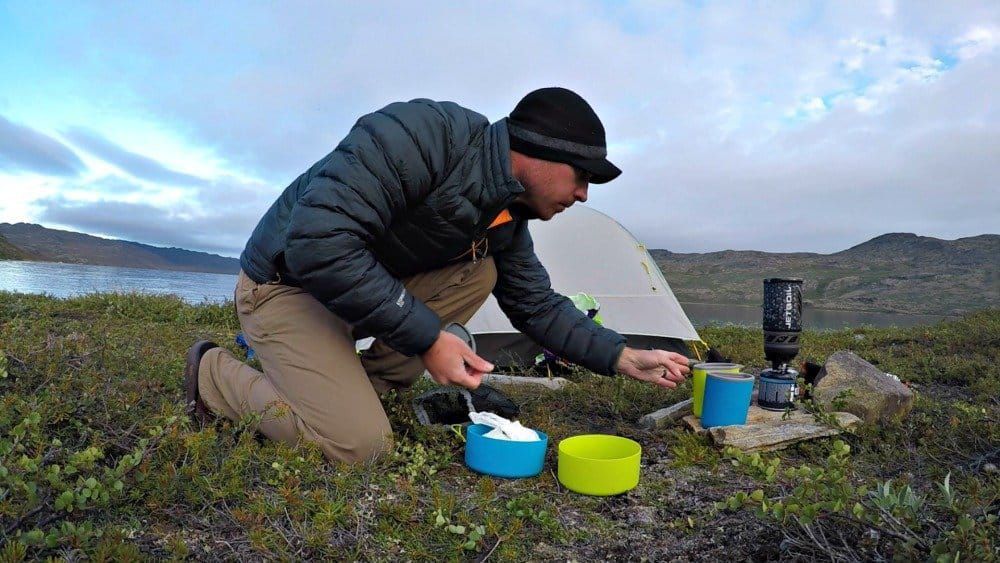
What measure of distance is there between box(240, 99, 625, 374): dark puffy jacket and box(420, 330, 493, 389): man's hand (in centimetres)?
6

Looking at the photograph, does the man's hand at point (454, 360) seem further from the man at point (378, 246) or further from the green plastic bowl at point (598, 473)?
the green plastic bowl at point (598, 473)

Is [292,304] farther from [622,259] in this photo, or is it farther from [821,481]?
[622,259]

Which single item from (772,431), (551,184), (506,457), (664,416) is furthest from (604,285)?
(506,457)

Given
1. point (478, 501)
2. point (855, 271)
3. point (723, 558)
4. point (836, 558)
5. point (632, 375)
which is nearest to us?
point (836, 558)

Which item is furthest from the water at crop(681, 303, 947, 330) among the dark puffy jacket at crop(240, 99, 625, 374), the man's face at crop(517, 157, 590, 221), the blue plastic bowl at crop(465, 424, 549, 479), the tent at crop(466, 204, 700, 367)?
the dark puffy jacket at crop(240, 99, 625, 374)

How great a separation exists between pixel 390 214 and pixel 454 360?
75 centimetres

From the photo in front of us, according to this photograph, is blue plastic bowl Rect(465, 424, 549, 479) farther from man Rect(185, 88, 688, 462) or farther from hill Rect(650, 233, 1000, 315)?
hill Rect(650, 233, 1000, 315)

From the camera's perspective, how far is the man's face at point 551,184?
300cm

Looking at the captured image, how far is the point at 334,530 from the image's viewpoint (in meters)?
2.29

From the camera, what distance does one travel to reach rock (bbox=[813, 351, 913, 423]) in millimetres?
3848

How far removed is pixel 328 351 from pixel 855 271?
6061cm

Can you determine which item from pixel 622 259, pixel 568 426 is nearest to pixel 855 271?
pixel 622 259

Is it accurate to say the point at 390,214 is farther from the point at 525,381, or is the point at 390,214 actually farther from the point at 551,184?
the point at 525,381

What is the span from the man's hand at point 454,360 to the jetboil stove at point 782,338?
2.05 meters
